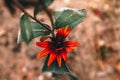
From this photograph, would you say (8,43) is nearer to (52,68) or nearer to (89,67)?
(89,67)

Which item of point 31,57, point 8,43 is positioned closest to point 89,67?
point 31,57

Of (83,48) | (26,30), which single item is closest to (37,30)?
(26,30)

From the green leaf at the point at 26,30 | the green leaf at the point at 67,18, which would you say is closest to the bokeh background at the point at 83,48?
the green leaf at the point at 67,18

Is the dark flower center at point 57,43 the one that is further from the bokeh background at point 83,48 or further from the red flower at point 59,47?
the bokeh background at point 83,48

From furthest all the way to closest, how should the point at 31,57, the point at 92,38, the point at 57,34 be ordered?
1. the point at 92,38
2. the point at 31,57
3. the point at 57,34

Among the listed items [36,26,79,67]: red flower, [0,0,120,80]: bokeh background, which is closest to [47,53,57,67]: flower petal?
[36,26,79,67]: red flower

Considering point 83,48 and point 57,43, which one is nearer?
point 57,43

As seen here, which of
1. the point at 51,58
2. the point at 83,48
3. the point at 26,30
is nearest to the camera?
the point at 26,30

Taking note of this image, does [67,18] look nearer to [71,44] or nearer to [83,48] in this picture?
[71,44]
